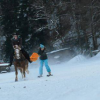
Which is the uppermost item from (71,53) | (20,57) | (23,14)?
(23,14)

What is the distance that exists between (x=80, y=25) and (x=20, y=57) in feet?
64.7

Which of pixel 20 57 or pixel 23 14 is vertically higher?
pixel 23 14

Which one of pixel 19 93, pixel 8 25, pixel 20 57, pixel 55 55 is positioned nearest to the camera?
pixel 19 93

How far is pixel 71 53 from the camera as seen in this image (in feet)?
93.7

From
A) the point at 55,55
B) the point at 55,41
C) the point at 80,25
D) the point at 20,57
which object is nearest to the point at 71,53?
the point at 55,55

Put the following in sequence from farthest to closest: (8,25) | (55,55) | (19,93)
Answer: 1. (8,25)
2. (55,55)
3. (19,93)

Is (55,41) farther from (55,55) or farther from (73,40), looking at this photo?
(55,55)

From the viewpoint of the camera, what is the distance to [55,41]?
35.7 meters

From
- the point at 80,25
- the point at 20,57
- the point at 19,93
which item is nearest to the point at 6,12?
the point at 80,25

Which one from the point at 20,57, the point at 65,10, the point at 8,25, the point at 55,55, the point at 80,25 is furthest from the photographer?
the point at 8,25

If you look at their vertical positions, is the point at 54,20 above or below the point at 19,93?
above

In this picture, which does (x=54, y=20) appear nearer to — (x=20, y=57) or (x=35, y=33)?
(x=35, y=33)

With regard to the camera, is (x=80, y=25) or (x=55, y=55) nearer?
(x=55, y=55)

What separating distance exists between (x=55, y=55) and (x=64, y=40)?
9606 mm
